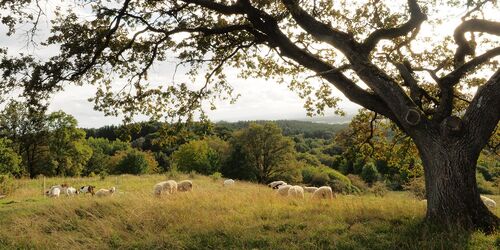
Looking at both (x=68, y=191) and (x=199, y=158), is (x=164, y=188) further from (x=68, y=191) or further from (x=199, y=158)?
(x=199, y=158)

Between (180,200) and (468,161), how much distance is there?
8672 millimetres

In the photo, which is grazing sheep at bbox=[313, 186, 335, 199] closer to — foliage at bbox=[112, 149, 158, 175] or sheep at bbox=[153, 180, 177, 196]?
sheep at bbox=[153, 180, 177, 196]

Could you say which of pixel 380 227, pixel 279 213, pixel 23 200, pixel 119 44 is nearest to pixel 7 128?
pixel 23 200

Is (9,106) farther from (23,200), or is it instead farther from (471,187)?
(23,200)

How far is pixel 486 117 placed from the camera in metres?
8.50

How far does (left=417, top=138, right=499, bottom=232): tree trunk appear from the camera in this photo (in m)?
8.40

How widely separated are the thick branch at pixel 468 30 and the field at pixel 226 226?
4.18 m

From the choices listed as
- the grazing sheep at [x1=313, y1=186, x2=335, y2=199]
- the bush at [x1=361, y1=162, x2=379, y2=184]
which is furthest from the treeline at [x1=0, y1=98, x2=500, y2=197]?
the grazing sheep at [x1=313, y1=186, x2=335, y2=199]

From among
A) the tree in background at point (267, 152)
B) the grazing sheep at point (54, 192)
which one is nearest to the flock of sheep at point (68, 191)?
the grazing sheep at point (54, 192)

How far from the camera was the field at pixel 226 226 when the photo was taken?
8.08 metres

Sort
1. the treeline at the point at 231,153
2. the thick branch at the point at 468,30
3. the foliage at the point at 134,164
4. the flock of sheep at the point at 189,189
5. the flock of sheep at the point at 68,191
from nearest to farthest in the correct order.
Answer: the thick branch at the point at 468,30, the treeline at the point at 231,153, the flock of sheep at the point at 189,189, the flock of sheep at the point at 68,191, the foliage at the point at 134,164

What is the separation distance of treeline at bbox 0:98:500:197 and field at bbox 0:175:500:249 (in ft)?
7.43

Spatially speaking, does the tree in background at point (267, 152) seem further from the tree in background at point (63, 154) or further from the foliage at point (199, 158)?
the tree in background at point (63, 154)

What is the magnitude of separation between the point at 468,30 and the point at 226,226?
7495 mm
